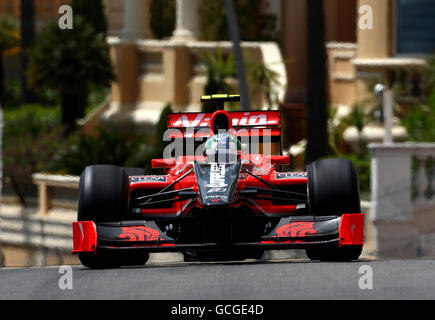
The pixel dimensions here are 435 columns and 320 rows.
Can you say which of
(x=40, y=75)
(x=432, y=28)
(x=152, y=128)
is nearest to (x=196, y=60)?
(x=152, y=128)

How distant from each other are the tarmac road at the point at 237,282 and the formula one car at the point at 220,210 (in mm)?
241

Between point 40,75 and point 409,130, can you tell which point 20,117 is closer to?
point 40,75

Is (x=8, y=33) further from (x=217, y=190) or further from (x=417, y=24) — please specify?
(x=217, y=190)

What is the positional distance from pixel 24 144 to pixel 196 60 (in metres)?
4.92

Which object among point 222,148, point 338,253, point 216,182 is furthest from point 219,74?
point 216,182

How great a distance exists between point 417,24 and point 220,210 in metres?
13.5

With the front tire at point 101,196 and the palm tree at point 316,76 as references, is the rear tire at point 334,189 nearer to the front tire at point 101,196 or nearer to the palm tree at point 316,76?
the front tire at point 101,196

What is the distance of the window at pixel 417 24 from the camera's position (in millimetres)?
Answer: 24062

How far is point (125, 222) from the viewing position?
12023 millimetres

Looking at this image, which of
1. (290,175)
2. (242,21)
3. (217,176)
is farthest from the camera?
(242,21)

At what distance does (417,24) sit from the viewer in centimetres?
2414

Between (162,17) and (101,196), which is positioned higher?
(162,17)
